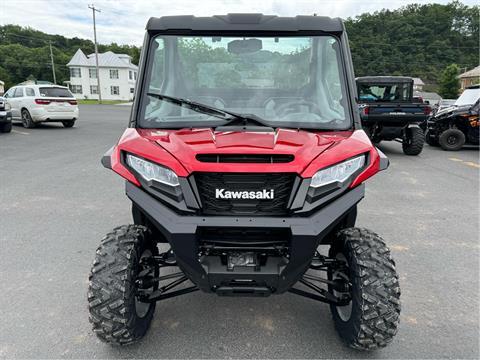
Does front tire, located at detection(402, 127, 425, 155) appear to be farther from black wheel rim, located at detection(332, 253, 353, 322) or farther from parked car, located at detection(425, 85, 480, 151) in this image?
black wheel rim, located at detection(332, 253, 353, 322)

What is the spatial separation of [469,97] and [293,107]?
12.5 metres

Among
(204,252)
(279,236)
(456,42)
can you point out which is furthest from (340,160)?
(456,42)

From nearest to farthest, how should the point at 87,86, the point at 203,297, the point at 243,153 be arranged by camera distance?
the point at 243,153 → the point at 203,297 → the point at 87,86

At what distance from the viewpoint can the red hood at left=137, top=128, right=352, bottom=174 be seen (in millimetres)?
2268

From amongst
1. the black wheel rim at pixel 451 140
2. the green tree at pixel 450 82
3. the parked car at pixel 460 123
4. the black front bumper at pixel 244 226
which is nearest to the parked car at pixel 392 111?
the parked car at pixel 460 123

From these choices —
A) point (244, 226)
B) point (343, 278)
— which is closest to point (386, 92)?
point (343, 278)

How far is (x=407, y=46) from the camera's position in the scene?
72.1 metres

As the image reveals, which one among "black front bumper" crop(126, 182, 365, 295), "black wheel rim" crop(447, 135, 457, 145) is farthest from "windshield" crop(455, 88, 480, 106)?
"black front bumper" crop(126, 182, 365, 295)

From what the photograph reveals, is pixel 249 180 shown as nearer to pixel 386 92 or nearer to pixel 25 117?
pixel 386 92

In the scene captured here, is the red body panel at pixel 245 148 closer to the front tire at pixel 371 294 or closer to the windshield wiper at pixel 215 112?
the windshield wiper at pixel 215 112

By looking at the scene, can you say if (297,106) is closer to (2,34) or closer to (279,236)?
(279,236)

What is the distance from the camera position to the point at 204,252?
2428 millimetres

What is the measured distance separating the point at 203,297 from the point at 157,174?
4.85ft

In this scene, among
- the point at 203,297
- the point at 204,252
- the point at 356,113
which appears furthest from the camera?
the point at 203,297
